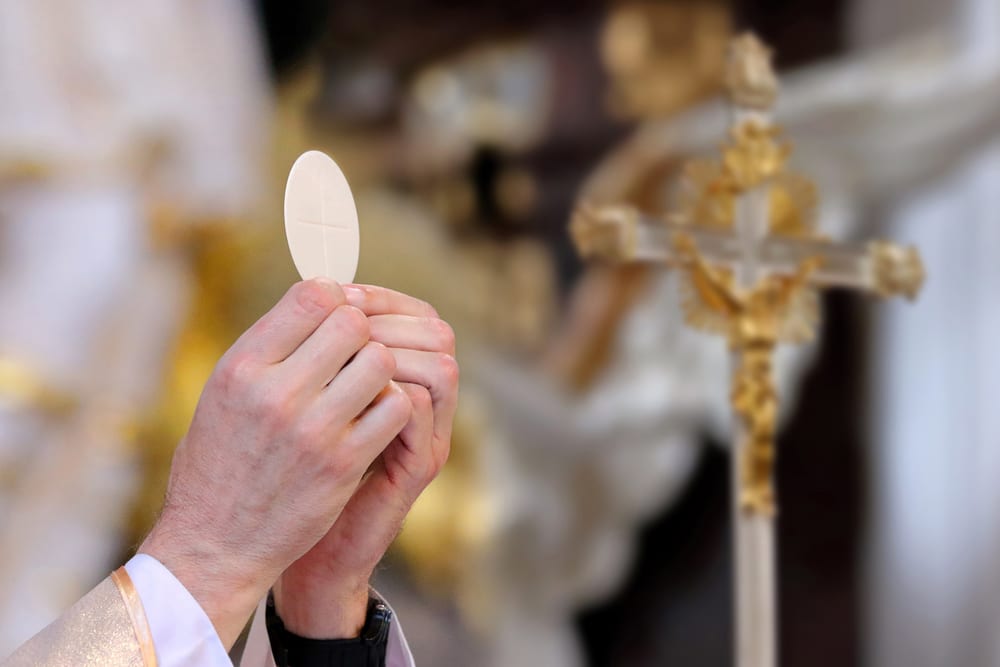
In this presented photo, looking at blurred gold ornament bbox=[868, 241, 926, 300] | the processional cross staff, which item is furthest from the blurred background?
blurred gold ornament bbox=[868, 241, 926, 300]

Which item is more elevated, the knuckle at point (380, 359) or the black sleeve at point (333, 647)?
the knuckle at point (380, 359)

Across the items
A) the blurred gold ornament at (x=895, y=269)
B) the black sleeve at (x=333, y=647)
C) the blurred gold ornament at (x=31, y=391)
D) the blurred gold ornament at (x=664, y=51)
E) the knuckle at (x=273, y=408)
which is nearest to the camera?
the knuckle at (x=273, y=408)

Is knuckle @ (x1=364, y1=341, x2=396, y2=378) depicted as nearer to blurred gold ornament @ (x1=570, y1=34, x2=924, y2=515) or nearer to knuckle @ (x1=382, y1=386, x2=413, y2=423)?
knuckle @ (x1=382, y1=386, x2=413, y2=423)

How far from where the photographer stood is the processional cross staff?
1.02 metres

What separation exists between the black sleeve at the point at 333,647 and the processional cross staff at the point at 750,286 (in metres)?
0.39

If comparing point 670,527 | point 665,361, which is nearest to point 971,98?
point 665,361

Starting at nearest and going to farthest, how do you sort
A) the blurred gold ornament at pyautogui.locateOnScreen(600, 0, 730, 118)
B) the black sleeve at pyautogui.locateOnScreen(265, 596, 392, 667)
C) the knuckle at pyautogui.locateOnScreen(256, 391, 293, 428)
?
the knuckle at pyautogui.locateOnScreen(256, 391, 293, 428), the black sleeve at pyautogui.locateOnScreen(265, 596, 392, 667), the blurred gold ornament at pyautogui.locateOnScreen(600, 0, 730, 118)

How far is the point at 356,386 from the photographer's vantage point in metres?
0.64

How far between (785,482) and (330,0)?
1270 mm

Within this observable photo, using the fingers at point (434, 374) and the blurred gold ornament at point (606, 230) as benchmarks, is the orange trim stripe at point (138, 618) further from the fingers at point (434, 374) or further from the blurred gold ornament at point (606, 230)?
the blurred gold ornament at point (606, 230)

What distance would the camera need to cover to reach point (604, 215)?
938 mm

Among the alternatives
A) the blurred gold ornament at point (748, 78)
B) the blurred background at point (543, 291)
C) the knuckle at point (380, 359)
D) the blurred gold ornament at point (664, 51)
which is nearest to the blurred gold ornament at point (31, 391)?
the blurred background at point (543, 291)

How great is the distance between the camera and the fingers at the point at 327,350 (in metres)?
0.63

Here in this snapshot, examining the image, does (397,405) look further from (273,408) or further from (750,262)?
(750,262)
